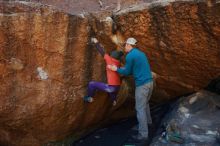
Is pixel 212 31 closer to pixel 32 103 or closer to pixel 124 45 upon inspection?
pixel 124 45

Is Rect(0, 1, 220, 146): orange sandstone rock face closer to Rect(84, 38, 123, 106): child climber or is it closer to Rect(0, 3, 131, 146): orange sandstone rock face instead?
Rect(0, 3, 131, 146): orange sandstone rock face

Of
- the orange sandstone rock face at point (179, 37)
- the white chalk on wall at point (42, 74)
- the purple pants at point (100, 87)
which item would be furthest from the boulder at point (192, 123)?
the white chalk on wall at point (42, 74)

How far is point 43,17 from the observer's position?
6383 millimetres

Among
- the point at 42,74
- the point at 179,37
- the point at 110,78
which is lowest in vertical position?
the point at 110,78

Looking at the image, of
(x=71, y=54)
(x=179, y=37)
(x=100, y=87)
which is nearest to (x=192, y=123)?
(x=179, y=37)

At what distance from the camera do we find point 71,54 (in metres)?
6.79

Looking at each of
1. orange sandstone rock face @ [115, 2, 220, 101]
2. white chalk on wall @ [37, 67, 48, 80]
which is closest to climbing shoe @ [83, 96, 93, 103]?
white chalk on wall @ [37, 67, 48, 80]

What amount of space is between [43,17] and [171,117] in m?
3.01

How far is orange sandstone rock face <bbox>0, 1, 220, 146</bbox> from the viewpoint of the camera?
6.38 meters

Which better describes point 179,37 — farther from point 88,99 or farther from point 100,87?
point 88,99

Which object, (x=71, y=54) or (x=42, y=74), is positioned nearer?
(x=42, y=74)

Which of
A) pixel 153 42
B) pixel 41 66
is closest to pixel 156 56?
pixel 153 42

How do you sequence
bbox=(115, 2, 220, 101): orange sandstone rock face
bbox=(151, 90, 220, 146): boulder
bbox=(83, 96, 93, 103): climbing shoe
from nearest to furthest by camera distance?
1. bbox=(115, 2, 220, 101): orange sandstone rock face
2. bbox=(151, 90, 220, 146): boulder
3. bbox=(83, 96, 93, 103): climbing shoe

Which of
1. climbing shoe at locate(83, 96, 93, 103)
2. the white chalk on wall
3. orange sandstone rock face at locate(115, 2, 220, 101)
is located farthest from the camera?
climbing shoe at locate(83, 96, 93, 103)
